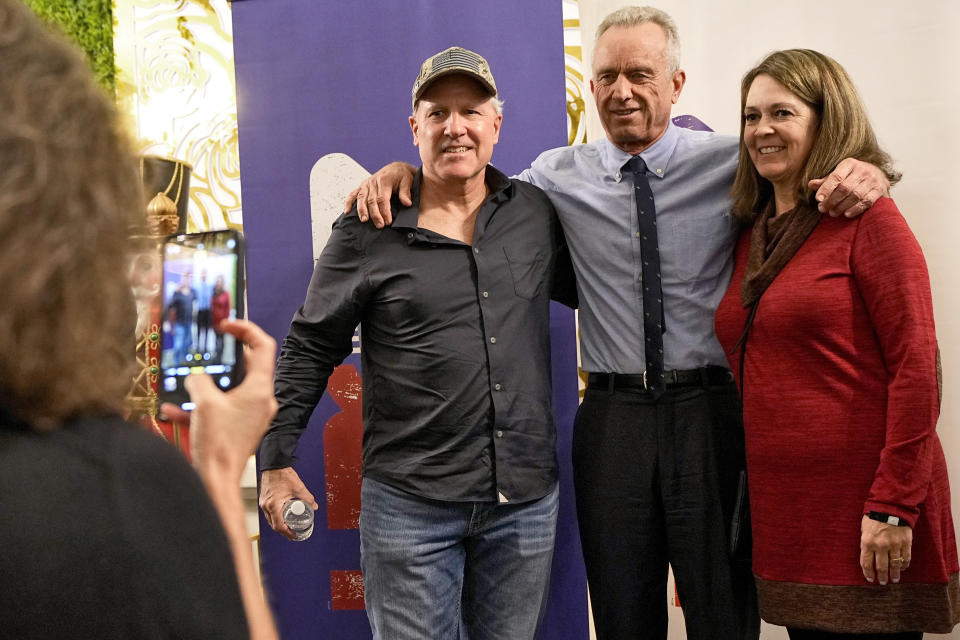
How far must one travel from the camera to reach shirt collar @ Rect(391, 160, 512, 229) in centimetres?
216

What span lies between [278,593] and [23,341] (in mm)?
2342

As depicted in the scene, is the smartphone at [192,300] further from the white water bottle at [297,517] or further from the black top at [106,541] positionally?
the black top at [106,541]

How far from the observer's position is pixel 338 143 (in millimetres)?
2621

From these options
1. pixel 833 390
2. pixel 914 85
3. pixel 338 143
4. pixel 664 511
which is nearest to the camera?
pixel 833 390

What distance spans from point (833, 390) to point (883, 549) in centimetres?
33

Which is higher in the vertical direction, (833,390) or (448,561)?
(833,390)

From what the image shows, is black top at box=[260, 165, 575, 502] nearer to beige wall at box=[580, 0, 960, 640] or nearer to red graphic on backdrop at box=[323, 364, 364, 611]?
red graphic on backdrop at box=[323, 364, 364, 611]

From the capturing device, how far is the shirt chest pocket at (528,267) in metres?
2.16

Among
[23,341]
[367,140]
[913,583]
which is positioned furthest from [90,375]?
[367,140]

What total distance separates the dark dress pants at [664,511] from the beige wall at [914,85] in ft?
2.72

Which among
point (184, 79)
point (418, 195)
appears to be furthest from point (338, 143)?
point (184, 79)

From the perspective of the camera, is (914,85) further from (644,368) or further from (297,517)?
(297,517)

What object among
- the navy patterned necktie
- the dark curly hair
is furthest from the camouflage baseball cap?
the dark curly hair

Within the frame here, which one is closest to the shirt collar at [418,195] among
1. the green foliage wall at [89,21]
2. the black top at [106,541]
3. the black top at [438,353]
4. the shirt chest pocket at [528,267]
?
the black top at [438,353]
